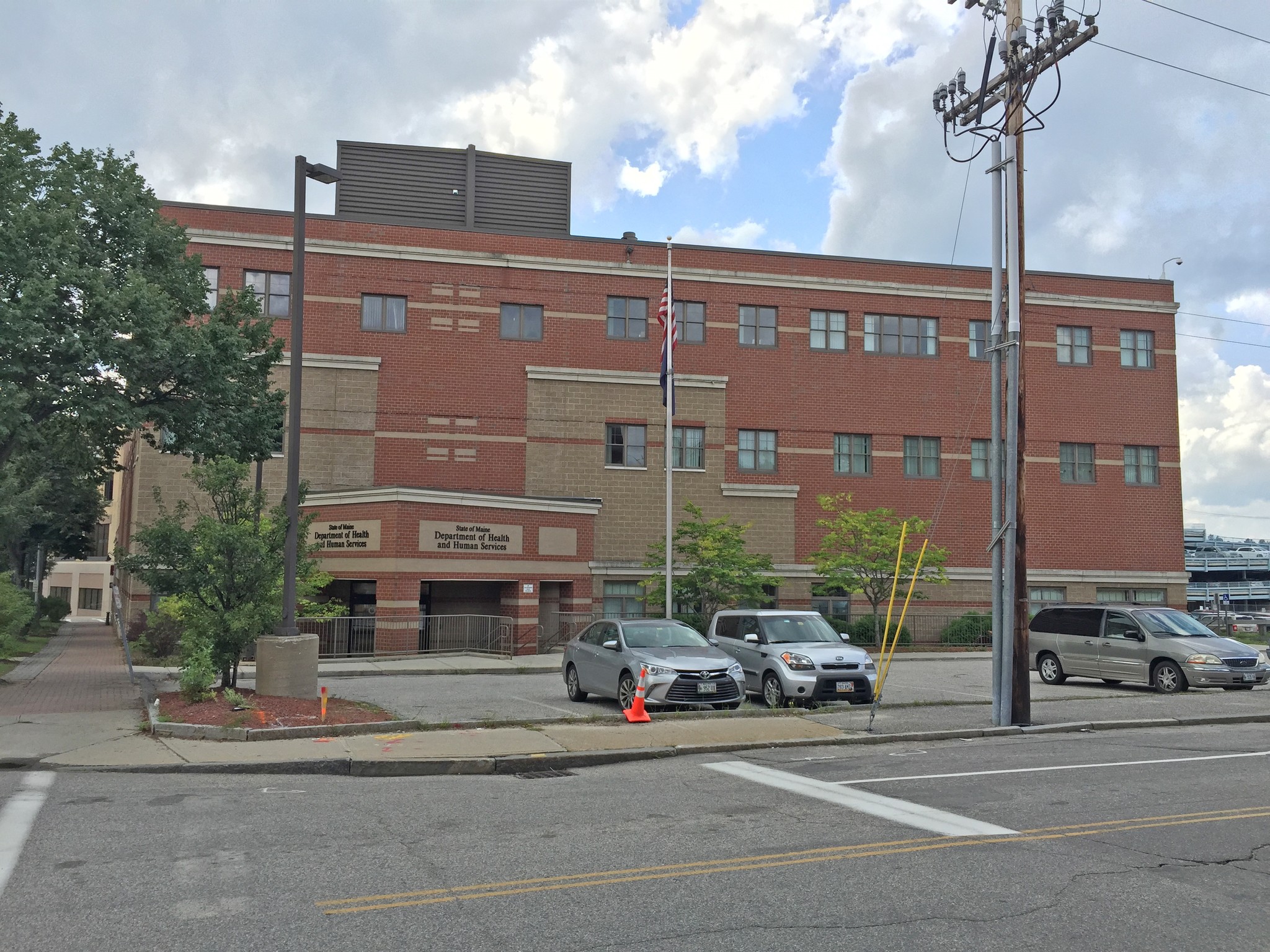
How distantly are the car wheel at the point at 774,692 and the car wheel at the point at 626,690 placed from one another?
90.7 inches

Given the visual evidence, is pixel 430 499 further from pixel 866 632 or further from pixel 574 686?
pixel 866 632

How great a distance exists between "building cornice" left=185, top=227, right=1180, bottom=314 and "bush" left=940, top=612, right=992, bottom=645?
1131 cm

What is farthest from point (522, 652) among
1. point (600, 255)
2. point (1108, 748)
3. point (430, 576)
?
point (1108, 748)

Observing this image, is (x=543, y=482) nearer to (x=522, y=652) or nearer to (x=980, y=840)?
(x=522, y=652)

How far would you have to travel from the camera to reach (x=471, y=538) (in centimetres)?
2953

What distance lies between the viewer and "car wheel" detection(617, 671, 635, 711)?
15.2 meters

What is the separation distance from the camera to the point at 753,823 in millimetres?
8297

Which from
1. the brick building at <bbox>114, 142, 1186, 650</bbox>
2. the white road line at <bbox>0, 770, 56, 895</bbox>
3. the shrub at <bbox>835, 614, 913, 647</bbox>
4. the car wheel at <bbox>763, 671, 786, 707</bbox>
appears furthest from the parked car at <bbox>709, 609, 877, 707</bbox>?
the shrub at <bbox>835, 614, 913, 647</bbox>

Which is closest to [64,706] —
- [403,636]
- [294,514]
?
[294,514]

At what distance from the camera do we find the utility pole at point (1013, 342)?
571 inches

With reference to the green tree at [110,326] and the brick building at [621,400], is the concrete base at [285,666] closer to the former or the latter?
the green tree at [110,326]

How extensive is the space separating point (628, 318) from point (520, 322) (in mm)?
3601

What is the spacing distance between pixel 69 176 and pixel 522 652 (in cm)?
1639

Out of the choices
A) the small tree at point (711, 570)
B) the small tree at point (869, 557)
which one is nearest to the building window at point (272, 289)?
the small tree at point (711, 570)
